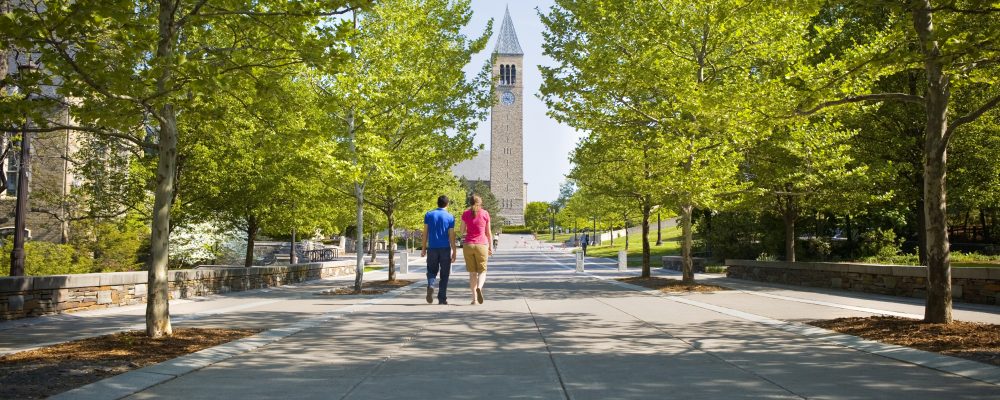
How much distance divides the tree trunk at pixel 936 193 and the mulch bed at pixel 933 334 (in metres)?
0.33

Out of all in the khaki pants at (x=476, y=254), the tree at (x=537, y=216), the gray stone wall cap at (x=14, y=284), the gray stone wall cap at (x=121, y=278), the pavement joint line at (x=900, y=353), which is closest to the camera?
the pavement joint line at (x=900, y=353)

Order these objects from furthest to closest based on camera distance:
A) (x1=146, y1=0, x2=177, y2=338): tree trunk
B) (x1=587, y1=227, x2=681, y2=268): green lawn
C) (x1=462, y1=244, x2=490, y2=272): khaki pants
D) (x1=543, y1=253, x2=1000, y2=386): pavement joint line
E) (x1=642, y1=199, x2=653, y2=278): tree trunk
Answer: (x1=587, y1=227, x2=681, y2=268): green lawn < (x1=642, y1=199, x2=653, y2=278): tree trunk < (x1=462, y1=244, x2=490, y2=272): khaki pants < (x1=146, y1=0, x2=177, y2=338): tree trunk < (x1=543, y1=253, x2=1000, y2=386): pavement joint line

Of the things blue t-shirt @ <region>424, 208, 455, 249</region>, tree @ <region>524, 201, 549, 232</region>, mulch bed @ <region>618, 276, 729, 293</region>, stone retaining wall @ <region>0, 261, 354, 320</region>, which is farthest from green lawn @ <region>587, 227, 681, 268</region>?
tree @ <region>524, 201, 549, 232</region>

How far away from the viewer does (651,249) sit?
50.9 meters

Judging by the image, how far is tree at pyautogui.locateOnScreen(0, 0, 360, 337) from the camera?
6246 millimetres

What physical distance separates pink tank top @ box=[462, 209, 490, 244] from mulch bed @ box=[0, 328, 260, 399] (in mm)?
4050

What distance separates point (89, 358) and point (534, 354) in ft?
13.6

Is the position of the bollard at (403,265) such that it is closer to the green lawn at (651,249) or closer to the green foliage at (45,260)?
the green foliage at (45,260)

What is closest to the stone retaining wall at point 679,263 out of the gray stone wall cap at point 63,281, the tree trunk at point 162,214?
the gray stone wall cap at point 63,281

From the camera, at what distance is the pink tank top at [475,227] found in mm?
11578

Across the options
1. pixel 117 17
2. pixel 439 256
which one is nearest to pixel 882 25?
pixel 439 256

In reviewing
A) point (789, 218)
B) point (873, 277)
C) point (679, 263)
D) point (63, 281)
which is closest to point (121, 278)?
point (63, 281)

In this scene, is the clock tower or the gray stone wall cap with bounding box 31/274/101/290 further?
the clock tower

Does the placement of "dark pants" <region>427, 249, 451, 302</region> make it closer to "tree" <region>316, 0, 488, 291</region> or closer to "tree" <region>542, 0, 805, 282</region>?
"tree" <region>316, 0, 488, 291</region>
